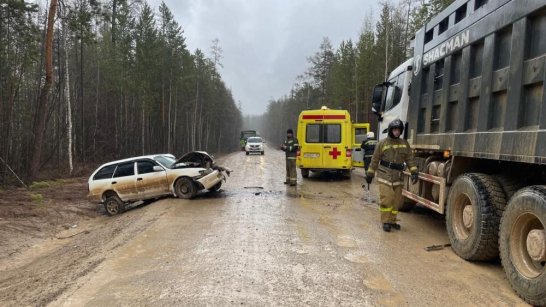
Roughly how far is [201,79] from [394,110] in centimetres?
4412

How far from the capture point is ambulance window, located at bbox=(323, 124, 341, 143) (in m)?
15.1

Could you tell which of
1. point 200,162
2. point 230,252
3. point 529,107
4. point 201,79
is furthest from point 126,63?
point 529,107

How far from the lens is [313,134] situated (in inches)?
600

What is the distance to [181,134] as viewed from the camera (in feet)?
174

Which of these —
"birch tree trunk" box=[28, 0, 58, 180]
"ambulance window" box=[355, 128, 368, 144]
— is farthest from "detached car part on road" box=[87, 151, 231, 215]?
"ambulance window" box=[355, 128, 368, 144]

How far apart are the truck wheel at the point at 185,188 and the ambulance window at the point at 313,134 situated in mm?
Result: 5232

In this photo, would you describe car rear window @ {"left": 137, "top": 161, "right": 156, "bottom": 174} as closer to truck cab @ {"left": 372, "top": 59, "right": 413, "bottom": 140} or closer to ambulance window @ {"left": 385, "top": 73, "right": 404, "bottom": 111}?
truck cab @ {"left": 372, "top": 59, "right": 413, "bottom": 140}

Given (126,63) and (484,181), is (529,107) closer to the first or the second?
(484,181)

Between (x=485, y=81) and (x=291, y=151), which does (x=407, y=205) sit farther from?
(x=291, y=151)

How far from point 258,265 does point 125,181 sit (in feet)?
26.3

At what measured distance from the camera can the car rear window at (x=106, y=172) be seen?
1225 centimetres

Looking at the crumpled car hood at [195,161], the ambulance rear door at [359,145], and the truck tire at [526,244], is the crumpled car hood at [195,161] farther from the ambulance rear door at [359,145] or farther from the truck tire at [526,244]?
the truck tire at [526,244]

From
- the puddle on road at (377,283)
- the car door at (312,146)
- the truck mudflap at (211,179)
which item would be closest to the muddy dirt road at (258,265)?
the puddle on road at (377,283)

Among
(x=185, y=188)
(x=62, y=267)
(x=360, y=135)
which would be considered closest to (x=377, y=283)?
(x=62, y=267)
